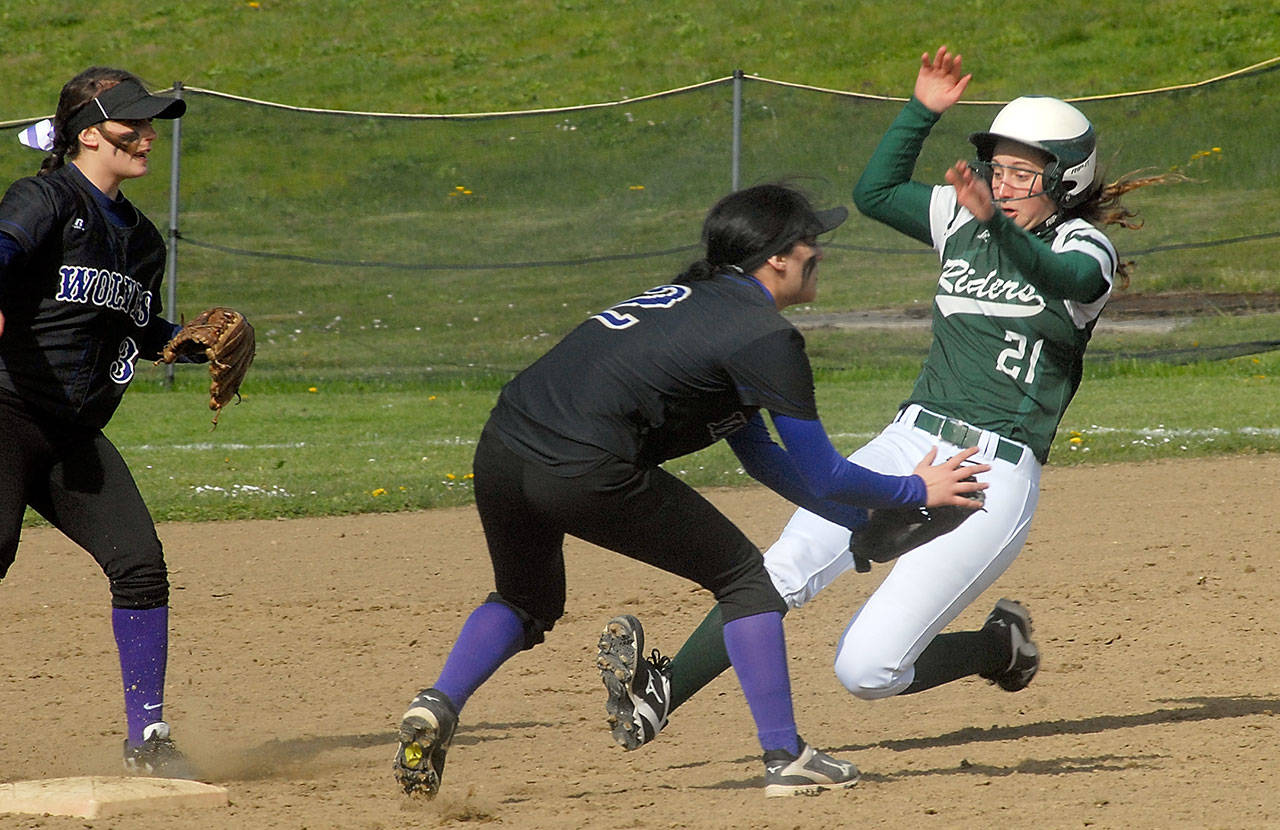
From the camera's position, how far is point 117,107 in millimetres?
4051

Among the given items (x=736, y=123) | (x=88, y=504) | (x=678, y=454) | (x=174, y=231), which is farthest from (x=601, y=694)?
(x=174, y=231)

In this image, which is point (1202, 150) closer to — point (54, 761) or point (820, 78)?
point (820, 78)

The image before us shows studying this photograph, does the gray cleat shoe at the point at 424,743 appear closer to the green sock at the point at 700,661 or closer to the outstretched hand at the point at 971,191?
the green sock at the point at 700,661

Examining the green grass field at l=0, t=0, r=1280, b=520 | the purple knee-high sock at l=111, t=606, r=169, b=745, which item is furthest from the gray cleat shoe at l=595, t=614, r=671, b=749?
the green grass field at l=0, t=0, r=1280, b=520

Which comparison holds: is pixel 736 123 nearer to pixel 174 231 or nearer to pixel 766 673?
pixel 174 231

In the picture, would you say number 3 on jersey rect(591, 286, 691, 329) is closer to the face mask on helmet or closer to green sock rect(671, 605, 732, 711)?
green sock rect(671, 605, 732, 711)

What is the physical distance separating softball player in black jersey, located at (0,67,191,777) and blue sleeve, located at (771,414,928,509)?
174cm

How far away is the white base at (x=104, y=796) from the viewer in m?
3.61

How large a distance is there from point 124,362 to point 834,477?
74.3 inches

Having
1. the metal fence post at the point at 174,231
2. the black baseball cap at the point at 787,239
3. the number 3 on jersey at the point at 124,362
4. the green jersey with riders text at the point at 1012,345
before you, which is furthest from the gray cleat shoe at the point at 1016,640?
the metal fence post at the point at 174,231

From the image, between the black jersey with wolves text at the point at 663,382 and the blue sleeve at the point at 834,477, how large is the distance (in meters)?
0.05

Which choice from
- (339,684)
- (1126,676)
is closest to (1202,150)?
(1126,676)

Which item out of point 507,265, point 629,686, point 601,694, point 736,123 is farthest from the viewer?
point 507,265

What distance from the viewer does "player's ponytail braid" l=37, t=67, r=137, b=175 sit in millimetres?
4090
